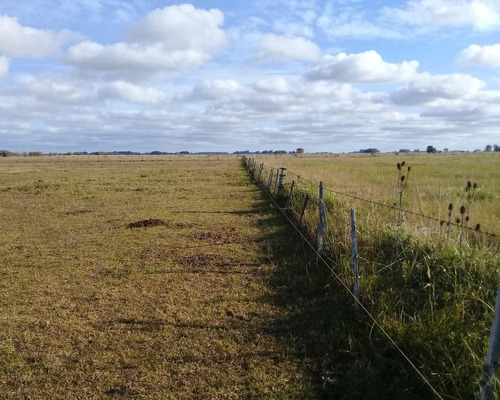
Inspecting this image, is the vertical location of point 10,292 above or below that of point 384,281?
below

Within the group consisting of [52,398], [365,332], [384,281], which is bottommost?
[52,398]

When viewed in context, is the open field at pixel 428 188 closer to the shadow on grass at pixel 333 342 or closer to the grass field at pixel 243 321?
the grass field at pixel 243 321

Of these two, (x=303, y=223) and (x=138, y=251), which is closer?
(x=138, y=251)

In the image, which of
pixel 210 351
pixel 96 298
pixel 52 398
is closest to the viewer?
pixel 52 398

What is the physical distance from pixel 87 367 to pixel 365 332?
2848 mm

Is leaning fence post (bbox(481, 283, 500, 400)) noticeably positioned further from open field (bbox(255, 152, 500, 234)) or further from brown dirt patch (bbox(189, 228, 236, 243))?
brown dirt patch (bbox(189, 228, 236, 243))

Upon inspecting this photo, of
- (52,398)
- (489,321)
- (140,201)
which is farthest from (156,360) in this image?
(140,201)

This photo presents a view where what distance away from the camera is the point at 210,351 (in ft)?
13.7

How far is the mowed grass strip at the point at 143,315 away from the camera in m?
3.66

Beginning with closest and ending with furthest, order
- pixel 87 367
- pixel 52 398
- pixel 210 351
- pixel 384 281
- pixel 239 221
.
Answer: pixel 52 398 < pixel 87 367 < pixel 210 351 < pixel 384 281 < pixel 239 221

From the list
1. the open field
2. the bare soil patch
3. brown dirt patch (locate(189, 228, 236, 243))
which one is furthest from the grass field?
the bare soil patch

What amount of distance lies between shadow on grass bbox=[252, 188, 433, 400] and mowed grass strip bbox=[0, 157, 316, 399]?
0.45ft

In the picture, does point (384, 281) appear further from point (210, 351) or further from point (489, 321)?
point (210, 351)

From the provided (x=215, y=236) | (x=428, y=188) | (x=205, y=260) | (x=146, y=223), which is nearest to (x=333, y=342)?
(x=205, y=260)
